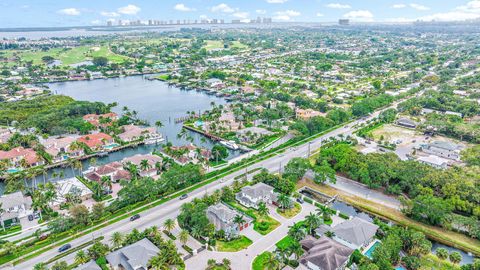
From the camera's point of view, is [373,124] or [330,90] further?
[330,90]

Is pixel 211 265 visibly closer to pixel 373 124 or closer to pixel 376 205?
pixel 376 205

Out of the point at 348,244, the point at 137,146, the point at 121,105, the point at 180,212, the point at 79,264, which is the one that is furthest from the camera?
the point at 121,105

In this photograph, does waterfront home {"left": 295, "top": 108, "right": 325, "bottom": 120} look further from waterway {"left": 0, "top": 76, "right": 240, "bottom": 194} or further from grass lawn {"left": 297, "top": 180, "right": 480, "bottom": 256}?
grass lawn {"left": 297, "top": 180, "right": 480, "bottom": 256}

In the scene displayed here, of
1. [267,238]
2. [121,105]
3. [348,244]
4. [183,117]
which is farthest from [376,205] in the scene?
[121,105]

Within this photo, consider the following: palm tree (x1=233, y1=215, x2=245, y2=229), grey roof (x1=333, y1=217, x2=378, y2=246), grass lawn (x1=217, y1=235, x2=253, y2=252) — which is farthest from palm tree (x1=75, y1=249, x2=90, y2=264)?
grey roof (x1=333, y1=217, x2=378, y2=246)

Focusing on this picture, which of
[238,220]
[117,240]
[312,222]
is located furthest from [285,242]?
[117,240]

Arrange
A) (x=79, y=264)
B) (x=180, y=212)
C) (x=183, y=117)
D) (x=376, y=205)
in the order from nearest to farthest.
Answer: (x=79, y=264) → (x=180, y=212) → (x=376, y=205) → (x=183, y=117)

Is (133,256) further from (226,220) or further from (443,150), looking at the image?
(443,150)
